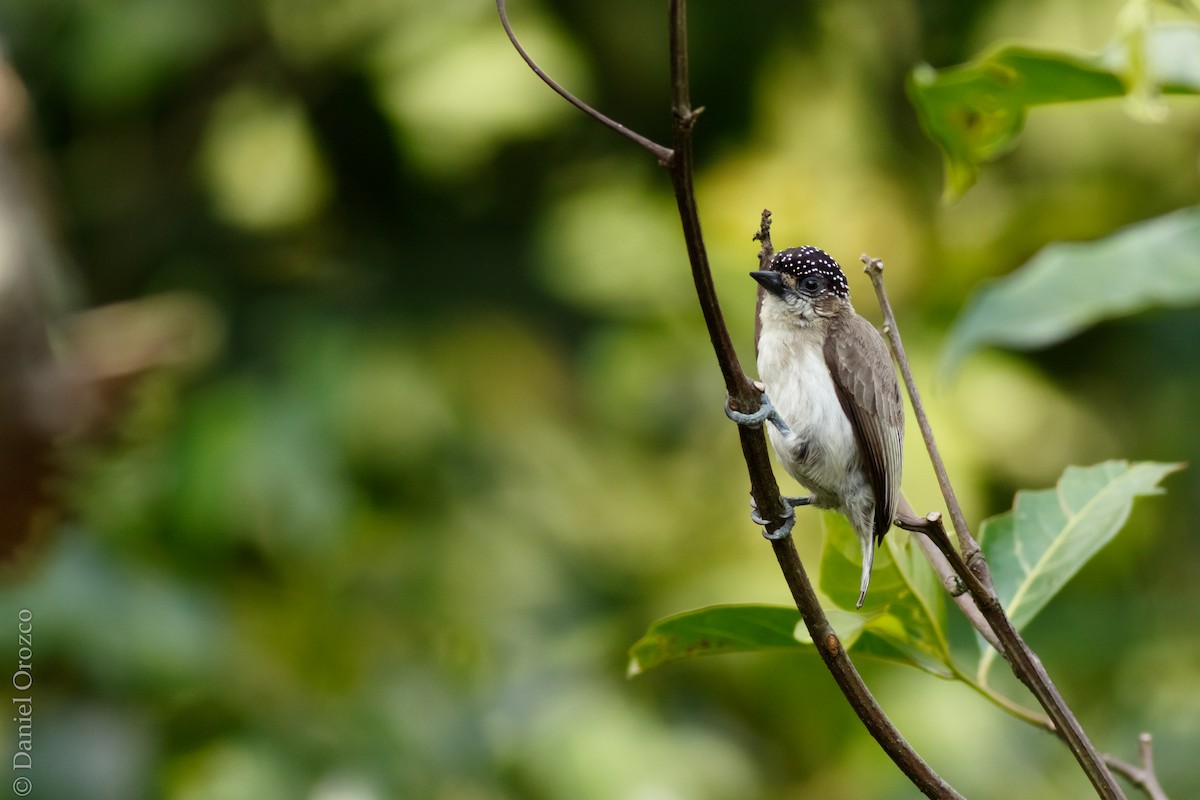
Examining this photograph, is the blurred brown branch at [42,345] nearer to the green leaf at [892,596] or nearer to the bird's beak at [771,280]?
the bird's beak at [771,280]

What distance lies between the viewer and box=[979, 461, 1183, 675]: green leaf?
4.85 feet

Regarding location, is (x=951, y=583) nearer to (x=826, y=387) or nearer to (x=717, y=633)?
(x=717, y=633)

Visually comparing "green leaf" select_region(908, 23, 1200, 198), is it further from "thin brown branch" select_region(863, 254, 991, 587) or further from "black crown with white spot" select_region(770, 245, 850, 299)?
"thin brown branch" select_region(863, 254, 991, 587)

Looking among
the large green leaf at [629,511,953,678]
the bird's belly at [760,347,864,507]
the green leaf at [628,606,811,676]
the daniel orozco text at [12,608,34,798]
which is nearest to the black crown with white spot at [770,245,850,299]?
the bird's belly at [760,347,864,507]

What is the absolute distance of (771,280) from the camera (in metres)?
1.70

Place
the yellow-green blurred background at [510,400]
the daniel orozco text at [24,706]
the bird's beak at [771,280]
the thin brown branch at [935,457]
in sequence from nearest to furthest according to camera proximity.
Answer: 1. the thin brown branch at [935,457]
2. the bird's beak at [771,280]
3. the daniel orozco text at [24,706]
4. the yellow-green blurred background at [510,400]

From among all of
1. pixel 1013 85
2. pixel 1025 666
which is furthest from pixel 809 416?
pixel 1025 666

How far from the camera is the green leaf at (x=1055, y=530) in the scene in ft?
4.85

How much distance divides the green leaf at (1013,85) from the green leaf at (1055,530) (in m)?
0.53

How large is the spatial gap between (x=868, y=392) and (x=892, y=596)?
15.6 inches

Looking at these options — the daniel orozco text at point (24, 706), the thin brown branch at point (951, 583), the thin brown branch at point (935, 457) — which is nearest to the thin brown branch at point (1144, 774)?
the thin brown branch at point (951, 583)

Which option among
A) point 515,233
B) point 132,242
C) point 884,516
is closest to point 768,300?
point 884,516

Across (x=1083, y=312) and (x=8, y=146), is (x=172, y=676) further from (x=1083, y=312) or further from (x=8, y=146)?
(x=1083, y=312)

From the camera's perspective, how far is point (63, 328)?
3941mm
